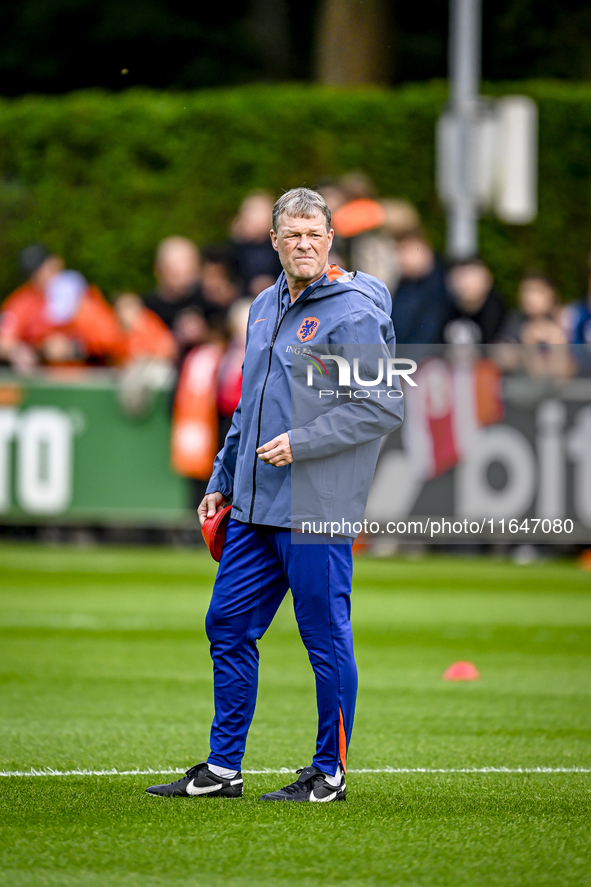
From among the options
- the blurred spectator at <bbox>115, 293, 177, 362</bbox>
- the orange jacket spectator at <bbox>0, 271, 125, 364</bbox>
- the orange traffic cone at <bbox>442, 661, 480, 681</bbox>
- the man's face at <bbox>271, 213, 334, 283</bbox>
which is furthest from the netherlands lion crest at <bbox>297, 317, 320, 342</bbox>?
the orange jacket spectator at <bbox>0, 271, 125, 364</bbox>

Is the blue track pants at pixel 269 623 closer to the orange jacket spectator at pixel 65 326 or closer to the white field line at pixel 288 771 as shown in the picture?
the white field line at pixel 288 771

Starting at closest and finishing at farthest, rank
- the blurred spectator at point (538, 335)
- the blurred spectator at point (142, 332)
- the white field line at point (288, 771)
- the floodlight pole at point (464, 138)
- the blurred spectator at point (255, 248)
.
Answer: the white field line at point (288, 771)
the blurred spectator at point (538, 335)
the blurred spectator at point (255, 248)
the blurred spectator at point (142, 332)
the floodlight pole at point (464, 138)

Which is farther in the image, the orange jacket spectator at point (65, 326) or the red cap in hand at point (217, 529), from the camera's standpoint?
the orange jacket spectator at point (65, 326)

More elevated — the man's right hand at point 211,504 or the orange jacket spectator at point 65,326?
the orange jacket spectator at point 65,326

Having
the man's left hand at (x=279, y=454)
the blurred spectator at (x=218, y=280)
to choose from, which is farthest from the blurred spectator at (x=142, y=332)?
the man's left hand at (x=279, y=454)

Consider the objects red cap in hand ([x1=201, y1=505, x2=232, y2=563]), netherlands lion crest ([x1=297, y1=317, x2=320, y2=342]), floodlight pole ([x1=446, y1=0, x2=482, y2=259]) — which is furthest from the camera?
floodlight pole ([x1=446, y1=0, x2=482, y2=259])

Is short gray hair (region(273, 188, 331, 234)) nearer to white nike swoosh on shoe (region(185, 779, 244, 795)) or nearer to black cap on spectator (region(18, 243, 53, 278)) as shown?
white nike swoosh on shoe (region(185, 779, 244, 795))

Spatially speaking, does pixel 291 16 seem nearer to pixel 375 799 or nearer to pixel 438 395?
pixel 438 395

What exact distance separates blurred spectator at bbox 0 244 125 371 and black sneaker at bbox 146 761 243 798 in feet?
31.4

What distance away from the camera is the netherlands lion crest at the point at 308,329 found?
548 cm

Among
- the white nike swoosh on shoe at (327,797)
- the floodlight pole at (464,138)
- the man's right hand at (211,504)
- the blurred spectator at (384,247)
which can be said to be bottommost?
the white nike swoosh on shoe at (327,797)

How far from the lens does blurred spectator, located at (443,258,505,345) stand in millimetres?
13688

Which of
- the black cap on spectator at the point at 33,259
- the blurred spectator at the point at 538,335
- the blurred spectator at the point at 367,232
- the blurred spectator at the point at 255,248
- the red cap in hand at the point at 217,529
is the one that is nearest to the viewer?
the red cap in hand at the point at 217,529

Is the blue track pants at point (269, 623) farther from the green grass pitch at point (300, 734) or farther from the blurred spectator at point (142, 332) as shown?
the blurred spectator at point (142, 332)
